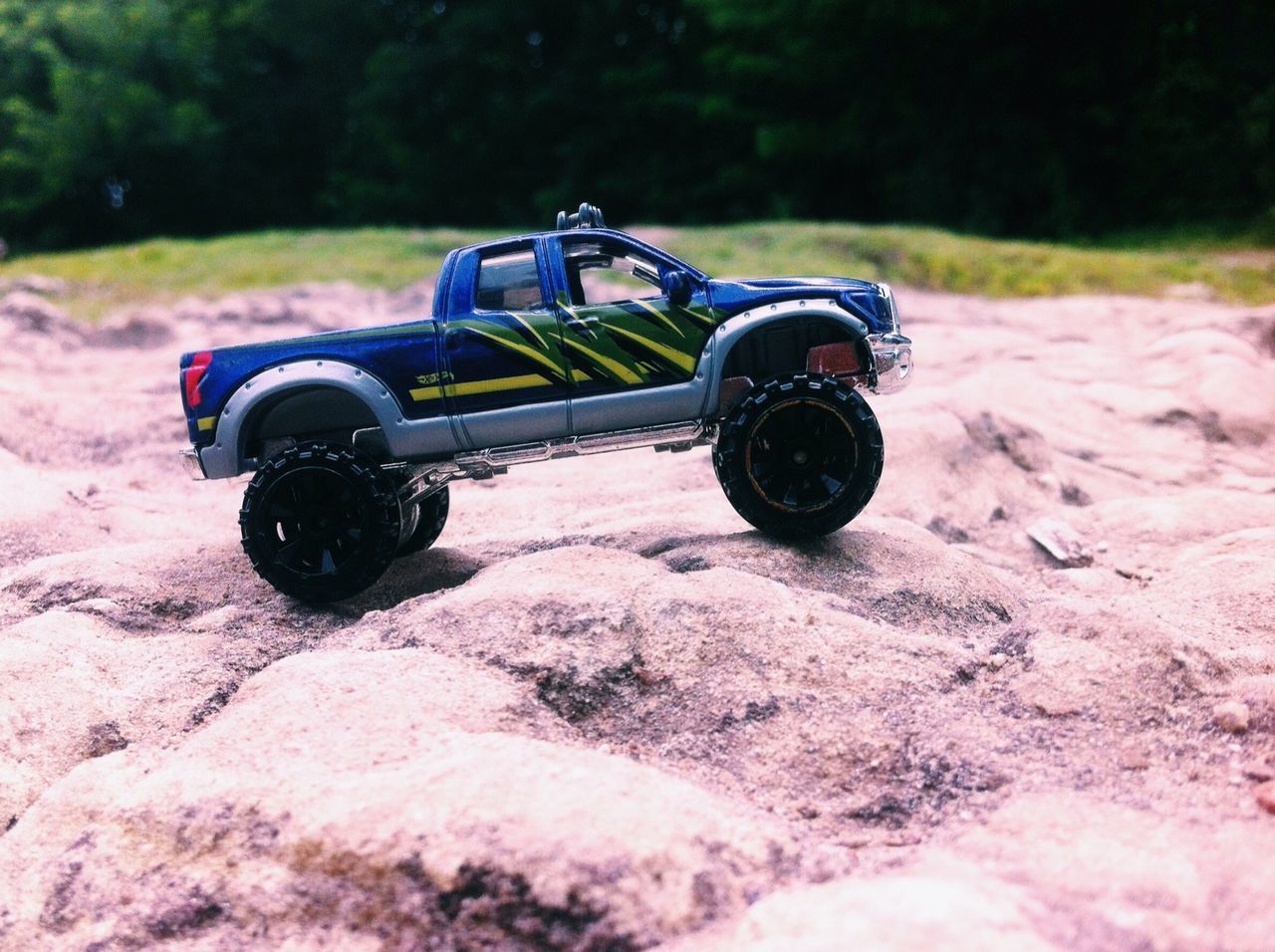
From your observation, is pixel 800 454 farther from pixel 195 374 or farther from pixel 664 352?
pixel 195 374

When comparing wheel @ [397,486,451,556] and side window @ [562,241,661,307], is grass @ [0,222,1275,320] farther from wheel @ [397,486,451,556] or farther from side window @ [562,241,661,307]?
side window @ [562,241,661,307]

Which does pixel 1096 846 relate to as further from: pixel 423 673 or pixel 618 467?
pixel 618 467

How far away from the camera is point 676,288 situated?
16.2 feet

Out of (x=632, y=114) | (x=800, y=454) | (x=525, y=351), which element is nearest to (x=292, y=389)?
(x=525, y=351)

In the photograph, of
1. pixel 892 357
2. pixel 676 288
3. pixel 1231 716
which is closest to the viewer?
pixel 1231 716

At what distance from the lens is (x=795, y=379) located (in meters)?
4.89

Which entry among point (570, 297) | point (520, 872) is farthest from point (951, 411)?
Answer: point (520, 872)

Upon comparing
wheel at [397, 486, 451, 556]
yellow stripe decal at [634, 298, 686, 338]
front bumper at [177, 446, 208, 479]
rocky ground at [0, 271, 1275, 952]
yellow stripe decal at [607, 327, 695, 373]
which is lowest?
rocky ground at [0, 271, 1275, 952]

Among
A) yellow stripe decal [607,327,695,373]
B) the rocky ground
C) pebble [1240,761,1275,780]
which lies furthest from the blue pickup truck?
pebble [1240,761,1275,780]

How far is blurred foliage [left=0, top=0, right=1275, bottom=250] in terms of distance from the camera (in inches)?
776

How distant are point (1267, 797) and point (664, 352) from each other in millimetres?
2778

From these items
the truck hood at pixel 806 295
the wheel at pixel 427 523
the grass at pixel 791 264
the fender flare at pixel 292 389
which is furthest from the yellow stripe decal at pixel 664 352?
the grass at pixel 791 264

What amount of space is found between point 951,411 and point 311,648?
4.74 m

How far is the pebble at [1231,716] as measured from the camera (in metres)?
3.91
